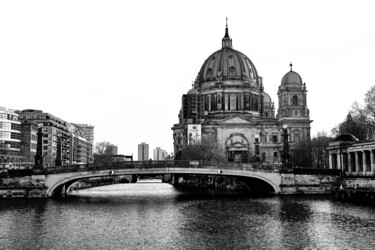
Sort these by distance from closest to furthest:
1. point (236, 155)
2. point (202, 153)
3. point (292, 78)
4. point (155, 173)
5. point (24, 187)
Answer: point (24, 187), point (155, 173), point (202, 153), point (292, 78), point (236, 155)

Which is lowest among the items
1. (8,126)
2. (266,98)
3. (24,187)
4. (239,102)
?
(24,187)

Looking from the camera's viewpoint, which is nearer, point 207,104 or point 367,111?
point 367,111

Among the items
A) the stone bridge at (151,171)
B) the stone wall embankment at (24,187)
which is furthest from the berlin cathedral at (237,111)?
the stone wall embankment at (24,187)

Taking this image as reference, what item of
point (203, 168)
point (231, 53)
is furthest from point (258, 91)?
point (203, 168)

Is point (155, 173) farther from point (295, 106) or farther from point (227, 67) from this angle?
point (227, 67)

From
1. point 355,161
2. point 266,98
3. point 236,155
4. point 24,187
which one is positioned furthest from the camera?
point 266,98

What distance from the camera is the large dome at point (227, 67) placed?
158 m

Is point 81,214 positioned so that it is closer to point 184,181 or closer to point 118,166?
point 118,166

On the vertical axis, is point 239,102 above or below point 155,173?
above

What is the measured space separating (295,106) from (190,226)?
108739 millimetres

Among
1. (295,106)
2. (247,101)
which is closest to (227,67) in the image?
(247,101)

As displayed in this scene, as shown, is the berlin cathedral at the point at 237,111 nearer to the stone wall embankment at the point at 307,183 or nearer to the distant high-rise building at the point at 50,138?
the distant high-rise building at the point at 50,138

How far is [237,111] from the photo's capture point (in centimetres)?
15575

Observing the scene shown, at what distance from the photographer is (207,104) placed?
160 metres
